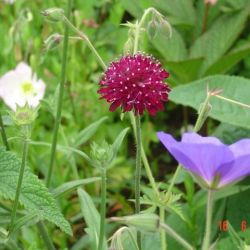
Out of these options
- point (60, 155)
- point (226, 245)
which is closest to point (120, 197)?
point (60, 155)

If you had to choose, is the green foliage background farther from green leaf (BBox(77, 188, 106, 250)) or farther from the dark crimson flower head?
the dark crimson flower head

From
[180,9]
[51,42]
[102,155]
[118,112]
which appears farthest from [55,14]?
[180,9]

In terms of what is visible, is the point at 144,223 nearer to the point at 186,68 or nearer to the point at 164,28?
the point at 164,28

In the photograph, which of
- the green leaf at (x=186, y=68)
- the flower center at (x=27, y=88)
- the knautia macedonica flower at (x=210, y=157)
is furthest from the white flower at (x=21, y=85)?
the knautia macedonica flower at (x=210, y=157)

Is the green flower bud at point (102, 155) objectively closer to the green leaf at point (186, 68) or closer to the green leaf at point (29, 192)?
the green leaf at point (29, 192)

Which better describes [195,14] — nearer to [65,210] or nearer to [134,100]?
[65,210]
